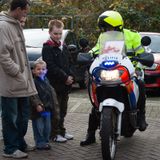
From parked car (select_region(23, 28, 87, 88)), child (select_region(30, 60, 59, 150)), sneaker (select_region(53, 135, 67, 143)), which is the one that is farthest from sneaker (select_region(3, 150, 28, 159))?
parked car (select_region(23, 28, 87, 88))

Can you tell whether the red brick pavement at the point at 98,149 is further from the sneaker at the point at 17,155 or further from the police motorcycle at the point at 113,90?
the police motorcycle at the point at 113,90

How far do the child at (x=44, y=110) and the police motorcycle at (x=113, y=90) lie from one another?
1.99 ft

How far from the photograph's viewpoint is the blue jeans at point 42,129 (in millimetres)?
6629

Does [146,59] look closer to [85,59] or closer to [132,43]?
[132,43]

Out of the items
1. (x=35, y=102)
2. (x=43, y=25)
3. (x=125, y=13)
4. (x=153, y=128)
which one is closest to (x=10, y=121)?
(x=35, y=102)

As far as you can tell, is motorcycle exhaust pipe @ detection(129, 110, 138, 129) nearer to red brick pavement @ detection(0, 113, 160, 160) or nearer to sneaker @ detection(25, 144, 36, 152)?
red brick pavement @ detection(0, 113, 160, 160)

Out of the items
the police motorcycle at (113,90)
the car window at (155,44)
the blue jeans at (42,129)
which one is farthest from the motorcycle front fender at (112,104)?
the car window at (155,44)

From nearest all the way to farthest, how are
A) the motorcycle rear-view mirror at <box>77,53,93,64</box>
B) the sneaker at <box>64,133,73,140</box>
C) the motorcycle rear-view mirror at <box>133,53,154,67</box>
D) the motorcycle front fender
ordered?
the motorcycle front fender
the motorcycle rear-view mirror at <box>133,53,154,67</box>
the motorcycle rear-view mirror at <box>77,53,93,64</box>
the sneaker at <box>64,133,73,140</box>

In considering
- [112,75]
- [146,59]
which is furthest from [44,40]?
[112,75]

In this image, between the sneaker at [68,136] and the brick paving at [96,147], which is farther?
the sneaker at [68,136]

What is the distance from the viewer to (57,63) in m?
6.97

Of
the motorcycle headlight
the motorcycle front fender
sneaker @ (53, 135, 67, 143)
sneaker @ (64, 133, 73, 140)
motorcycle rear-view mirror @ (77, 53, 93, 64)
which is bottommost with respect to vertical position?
sneaker @ (64, 133, 73, 140)

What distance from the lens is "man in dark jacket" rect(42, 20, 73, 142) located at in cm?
690

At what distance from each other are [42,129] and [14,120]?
0.69 metres
